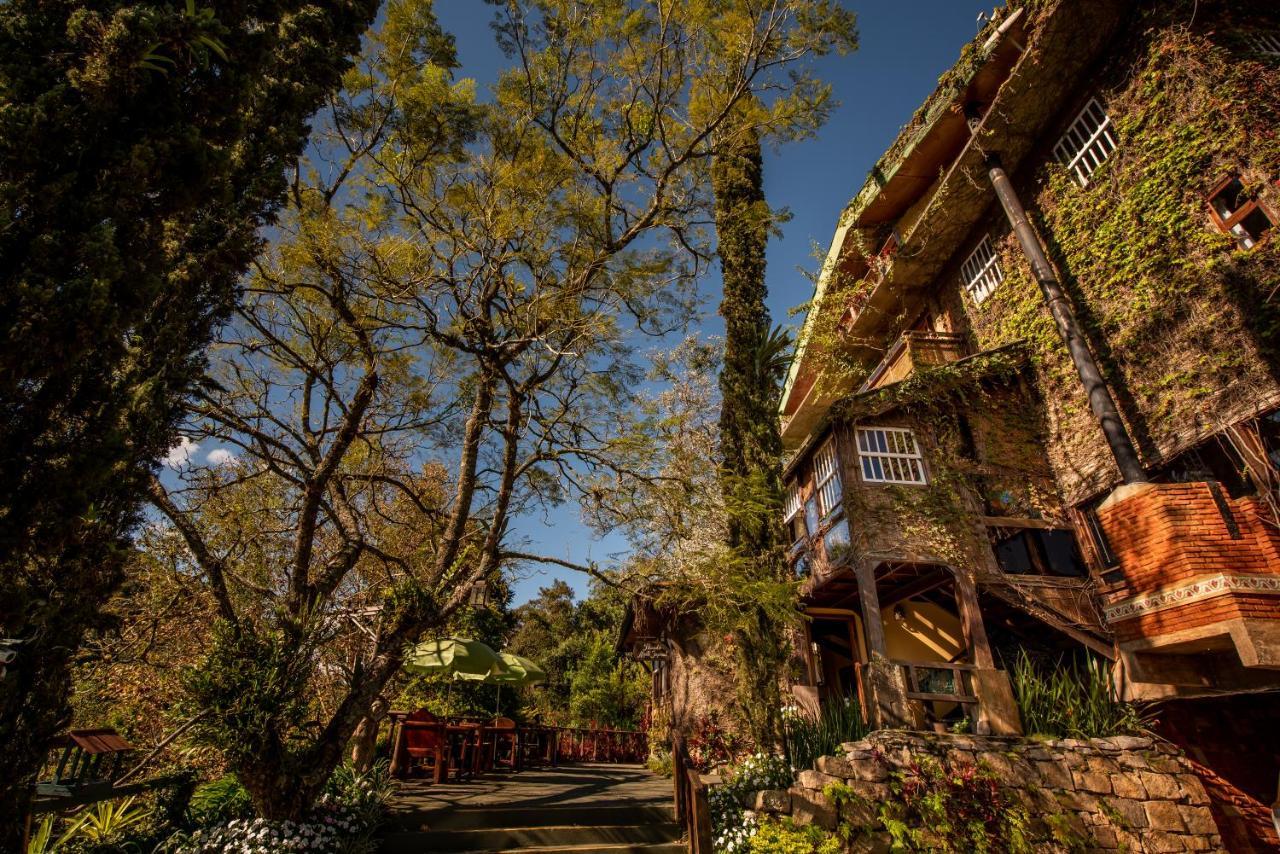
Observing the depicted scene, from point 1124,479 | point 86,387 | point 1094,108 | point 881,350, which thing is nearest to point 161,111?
point 86,387

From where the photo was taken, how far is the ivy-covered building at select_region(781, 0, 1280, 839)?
270 inches

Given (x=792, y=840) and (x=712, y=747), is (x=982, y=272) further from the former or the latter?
(x=792, y=840)

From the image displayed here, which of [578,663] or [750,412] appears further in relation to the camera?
→ [578,663]

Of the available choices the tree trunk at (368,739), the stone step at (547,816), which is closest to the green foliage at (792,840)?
the stone step at (547,816)

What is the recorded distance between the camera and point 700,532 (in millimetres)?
11672

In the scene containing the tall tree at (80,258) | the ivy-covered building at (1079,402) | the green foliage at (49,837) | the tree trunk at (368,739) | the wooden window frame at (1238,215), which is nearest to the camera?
the tall tree at (80,258)

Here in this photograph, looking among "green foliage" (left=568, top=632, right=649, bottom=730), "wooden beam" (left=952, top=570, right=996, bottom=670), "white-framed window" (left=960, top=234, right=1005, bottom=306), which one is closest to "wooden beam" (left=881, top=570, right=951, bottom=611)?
"wooden beam" (left=952, top=570, right=996, bottom=670)

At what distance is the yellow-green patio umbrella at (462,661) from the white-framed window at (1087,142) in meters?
13.7

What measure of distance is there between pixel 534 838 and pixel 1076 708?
739 centimetres

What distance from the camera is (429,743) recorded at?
962 centimetres

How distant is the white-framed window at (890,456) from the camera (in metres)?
10.4

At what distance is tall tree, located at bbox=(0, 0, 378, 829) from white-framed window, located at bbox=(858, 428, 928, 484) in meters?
10.2

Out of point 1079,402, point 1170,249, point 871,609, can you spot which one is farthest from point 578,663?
point 1170,249

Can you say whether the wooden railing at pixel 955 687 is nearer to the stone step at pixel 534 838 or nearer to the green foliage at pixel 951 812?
the green foliage at pixel 951 812
